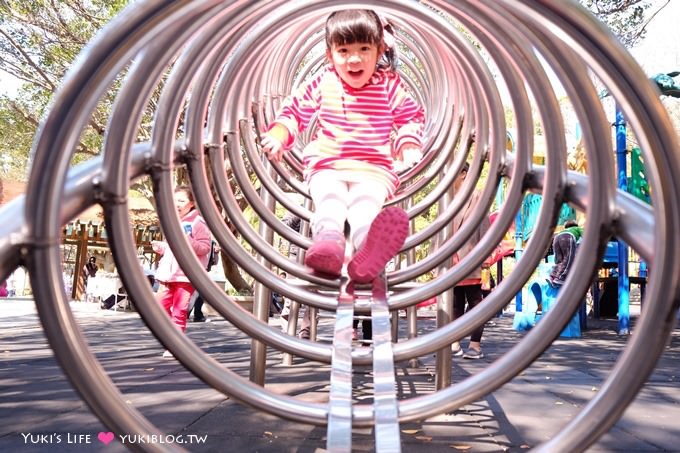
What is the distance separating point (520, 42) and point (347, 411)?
834mm

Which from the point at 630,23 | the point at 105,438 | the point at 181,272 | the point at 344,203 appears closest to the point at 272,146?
the point at 344,203

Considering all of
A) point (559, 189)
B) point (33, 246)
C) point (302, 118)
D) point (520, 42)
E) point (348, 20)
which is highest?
point (348, 20)

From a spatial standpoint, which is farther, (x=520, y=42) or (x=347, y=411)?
(x=520, y=42)

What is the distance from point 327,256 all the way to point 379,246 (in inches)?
6.4

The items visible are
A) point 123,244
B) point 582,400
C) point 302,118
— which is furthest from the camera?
point 582,400

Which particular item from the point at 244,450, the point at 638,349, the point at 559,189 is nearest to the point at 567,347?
the point at 244,450

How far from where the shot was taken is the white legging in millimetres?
2404

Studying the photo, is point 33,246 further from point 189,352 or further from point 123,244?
point 189,352

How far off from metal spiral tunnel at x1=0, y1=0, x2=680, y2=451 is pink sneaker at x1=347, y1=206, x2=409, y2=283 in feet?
0.25

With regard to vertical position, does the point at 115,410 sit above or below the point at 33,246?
below

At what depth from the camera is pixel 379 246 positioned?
2082mm

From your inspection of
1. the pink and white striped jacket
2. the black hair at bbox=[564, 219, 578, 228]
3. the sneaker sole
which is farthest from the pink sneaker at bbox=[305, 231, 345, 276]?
the black hair at bbox=[564, 219, 578, 228]

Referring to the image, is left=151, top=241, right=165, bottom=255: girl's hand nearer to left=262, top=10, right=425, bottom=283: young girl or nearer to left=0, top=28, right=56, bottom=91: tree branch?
left=262, top=10, right=425, bottom=283: young girl

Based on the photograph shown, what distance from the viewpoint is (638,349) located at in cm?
89
